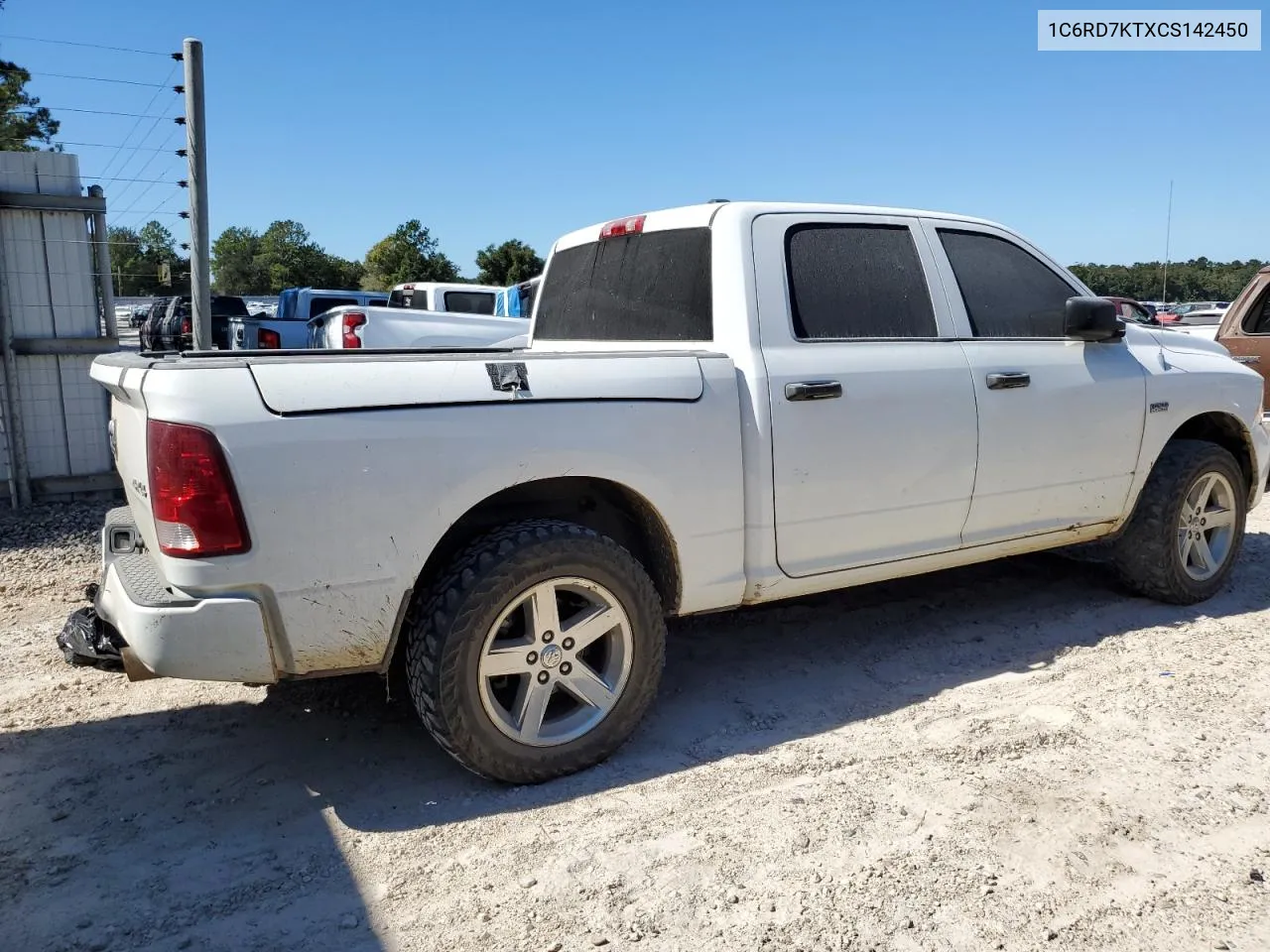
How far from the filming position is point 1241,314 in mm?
8859

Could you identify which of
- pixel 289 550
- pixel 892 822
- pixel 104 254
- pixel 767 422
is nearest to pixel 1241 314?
pixel 767 422

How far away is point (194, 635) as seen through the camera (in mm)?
2820

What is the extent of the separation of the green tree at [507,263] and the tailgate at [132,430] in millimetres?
42879

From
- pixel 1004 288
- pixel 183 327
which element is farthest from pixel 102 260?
pixel 183 327

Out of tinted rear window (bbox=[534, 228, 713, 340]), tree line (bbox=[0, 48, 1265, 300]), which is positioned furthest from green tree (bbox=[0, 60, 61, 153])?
tinted rear window (bbox=[534, 228, 713, 340])

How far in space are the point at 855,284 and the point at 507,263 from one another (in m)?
43.8

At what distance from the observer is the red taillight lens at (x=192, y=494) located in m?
2.74

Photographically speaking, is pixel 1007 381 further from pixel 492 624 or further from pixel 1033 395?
pixel 492 624

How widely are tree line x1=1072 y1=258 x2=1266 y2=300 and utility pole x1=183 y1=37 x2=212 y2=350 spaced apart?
46845 mm

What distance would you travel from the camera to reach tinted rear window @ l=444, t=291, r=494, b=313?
15.1m

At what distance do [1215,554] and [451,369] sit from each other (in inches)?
170

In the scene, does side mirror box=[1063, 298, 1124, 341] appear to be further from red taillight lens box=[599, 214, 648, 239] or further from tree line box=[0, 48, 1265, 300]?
tree line box=[0, 48, 1265, 300]

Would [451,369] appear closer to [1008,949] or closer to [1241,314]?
[1008,949]

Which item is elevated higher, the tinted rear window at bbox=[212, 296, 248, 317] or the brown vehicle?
the tinted rear window at bbox=[212, 296, 248, 317]
